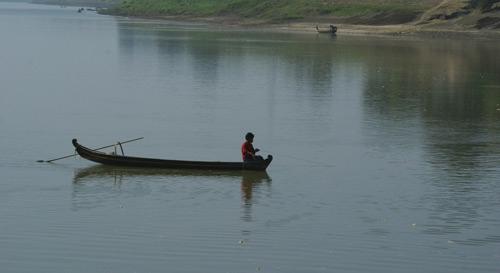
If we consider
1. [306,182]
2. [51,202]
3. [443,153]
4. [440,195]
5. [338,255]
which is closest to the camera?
[338,255]

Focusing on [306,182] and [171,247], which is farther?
[306,182]

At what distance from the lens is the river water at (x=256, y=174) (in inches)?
561

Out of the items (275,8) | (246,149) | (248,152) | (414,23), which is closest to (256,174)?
(248,152)

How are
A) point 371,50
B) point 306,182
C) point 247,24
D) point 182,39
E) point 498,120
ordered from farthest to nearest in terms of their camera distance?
point 247,24 → point 182,39 → point 371,50 → point 498,120 → point 306,182

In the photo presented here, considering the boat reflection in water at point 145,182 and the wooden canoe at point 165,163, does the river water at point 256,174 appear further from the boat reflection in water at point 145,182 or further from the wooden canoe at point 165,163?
the wooden canoe at point 165,163

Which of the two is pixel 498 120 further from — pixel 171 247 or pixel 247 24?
pixel 247 24

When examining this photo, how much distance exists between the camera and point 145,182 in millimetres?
20250

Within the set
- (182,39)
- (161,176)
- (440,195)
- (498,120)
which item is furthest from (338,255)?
(182,39)

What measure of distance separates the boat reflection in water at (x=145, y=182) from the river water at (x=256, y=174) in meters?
0.07

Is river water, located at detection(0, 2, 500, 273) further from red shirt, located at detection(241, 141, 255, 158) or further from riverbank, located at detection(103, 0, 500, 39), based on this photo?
riverbank, located at detection(103, 0, 500, 39)

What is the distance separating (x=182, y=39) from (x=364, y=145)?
60364 millimetres

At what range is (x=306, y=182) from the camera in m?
20.9

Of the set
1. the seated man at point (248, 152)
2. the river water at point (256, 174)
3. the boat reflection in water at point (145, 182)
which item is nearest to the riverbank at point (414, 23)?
the river water at point (256, 174)

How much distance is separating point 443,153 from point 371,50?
46.5 metres
